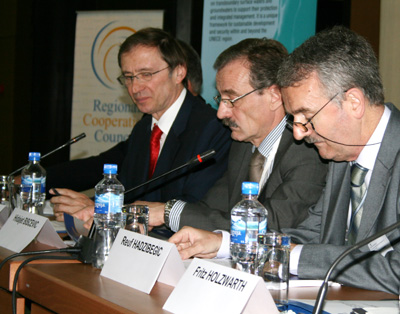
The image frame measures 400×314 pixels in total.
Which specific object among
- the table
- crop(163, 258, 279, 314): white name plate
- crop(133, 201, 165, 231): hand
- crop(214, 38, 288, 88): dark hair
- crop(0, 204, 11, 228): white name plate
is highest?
crop(214, 38, 288, 88): dark hair

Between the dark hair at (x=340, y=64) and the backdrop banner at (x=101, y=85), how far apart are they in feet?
10.7

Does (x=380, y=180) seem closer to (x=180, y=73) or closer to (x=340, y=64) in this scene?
(x=340, y=64)

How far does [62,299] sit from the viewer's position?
1585 mm

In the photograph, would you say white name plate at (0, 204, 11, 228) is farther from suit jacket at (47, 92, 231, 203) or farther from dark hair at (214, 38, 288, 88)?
dark hair at (214, 38, 288, 88)

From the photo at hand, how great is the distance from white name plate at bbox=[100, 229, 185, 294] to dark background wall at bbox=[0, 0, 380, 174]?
4.44m

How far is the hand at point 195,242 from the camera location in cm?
193

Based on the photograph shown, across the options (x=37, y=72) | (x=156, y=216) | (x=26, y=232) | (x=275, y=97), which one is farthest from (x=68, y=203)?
(x=37, y=72)

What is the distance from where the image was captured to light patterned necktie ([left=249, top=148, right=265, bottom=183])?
2683mm

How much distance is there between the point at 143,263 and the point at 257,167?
1.23 meters

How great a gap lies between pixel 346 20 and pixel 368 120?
2170 millimetres

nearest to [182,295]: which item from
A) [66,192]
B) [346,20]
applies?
[66,192]

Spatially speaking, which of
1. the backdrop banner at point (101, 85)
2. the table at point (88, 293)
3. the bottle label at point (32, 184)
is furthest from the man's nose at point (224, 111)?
the backdrop banner at point (101, 85)

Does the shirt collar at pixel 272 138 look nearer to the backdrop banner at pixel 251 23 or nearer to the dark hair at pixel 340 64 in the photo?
the dark hair at pixel 340 64

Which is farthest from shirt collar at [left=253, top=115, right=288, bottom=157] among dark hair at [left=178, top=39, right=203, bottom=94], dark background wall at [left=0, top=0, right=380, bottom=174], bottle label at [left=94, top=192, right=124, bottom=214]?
dark background wall at [left=0, top=0, right=380, bottom=174]
